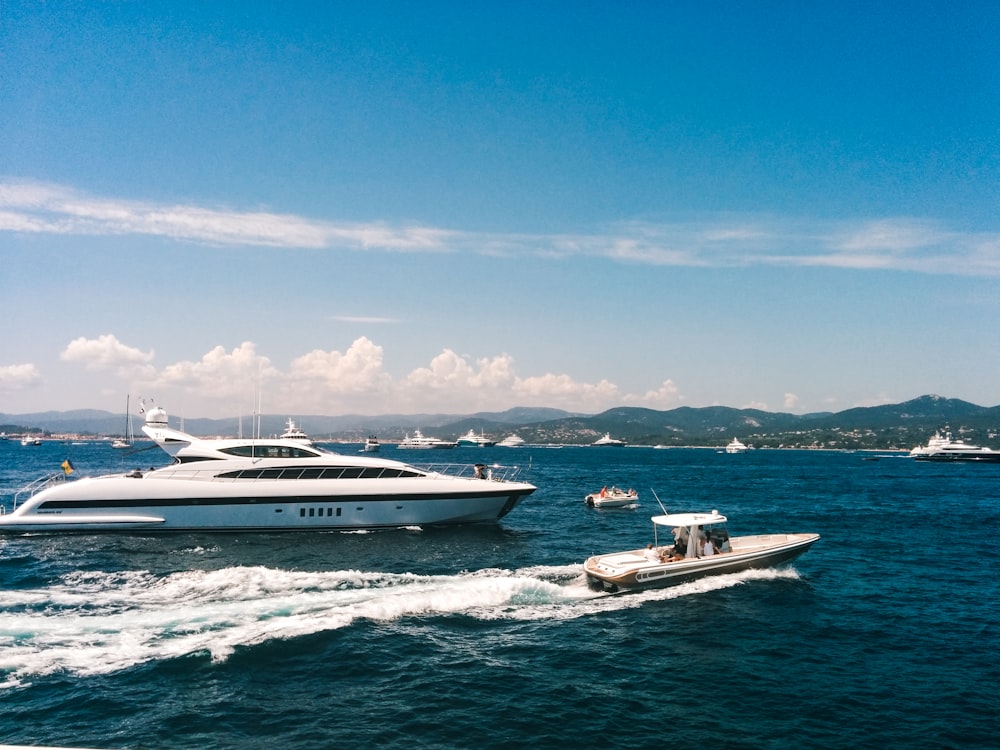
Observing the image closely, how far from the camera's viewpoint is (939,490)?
8181cm

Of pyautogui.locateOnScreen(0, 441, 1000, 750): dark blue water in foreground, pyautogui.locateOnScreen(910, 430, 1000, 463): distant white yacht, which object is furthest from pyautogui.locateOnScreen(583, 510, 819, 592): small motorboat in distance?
pyautogui.locateOnScreen(910, 430, 1000, 463): distant white yacht

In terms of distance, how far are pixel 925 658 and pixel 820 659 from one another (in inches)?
147

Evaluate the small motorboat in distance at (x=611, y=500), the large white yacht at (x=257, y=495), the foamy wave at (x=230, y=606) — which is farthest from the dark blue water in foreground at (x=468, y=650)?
the small motorboat in distance at (x=611, y=500)

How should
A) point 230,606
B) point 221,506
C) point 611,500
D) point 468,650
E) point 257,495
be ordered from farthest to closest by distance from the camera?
1. point 611,500
2. point 257,495
3. point 221,506
4. point 230,606
5. point 468,650

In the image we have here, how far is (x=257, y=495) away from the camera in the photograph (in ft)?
129

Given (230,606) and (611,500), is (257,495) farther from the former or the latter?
(611,500)

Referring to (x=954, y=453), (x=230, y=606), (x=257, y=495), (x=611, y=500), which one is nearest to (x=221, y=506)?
(x=257, y=495)

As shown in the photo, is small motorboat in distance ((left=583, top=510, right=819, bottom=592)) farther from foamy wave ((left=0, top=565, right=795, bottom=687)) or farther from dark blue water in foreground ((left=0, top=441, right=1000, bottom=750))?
dark blue water in foreground ((left=0, top=441, right=1000, bottom=750))

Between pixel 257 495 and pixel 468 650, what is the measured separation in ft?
77.7

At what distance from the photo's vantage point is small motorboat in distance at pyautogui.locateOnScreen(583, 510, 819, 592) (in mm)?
26984

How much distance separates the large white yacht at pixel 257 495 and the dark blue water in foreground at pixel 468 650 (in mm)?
1875

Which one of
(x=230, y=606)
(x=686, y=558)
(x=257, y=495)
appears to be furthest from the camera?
(x=257, y=495)

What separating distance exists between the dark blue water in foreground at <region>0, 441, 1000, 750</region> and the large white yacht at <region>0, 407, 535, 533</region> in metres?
1.88

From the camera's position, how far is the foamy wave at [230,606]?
63.9 feet
